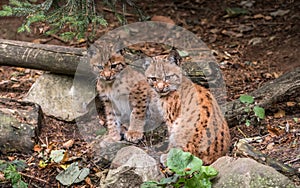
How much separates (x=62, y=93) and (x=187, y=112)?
5.35 ft

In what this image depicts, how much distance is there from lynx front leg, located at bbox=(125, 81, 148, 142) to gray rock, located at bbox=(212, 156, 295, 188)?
1.60 m

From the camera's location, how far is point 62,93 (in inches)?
220

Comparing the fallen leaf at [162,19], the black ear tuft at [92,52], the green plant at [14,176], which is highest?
the black ear tuft at [92,52]

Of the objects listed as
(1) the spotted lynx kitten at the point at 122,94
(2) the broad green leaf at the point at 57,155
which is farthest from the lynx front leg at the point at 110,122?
(2) the broad green leaf at the point at 57,155

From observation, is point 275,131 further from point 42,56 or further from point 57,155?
point 42,56

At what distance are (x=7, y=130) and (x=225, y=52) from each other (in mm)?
3164

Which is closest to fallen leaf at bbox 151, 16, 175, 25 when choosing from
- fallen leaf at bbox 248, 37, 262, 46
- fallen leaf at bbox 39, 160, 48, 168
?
fallen leaf at bbox 248, 37, 262, 46

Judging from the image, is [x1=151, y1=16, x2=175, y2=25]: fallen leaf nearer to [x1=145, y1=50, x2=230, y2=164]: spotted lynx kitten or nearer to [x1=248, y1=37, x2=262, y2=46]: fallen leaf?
[x1=248, y1=37, x2=262, y2=46]: fallen leaf

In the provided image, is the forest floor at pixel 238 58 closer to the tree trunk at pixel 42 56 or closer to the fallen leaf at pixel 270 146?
the fallen leaf at pixel 270 146

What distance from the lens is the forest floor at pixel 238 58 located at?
4484mm

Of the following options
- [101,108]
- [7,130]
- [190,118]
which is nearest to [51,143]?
[7,130]

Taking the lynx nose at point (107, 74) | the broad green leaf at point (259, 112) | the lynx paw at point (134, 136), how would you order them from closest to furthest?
the broad green leaf at point (259, 112), the lynx nose at point (107, 74), the lynx paw at point (134, 136)

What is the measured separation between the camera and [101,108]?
568 cm

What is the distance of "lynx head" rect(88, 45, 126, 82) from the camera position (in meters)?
4.94
